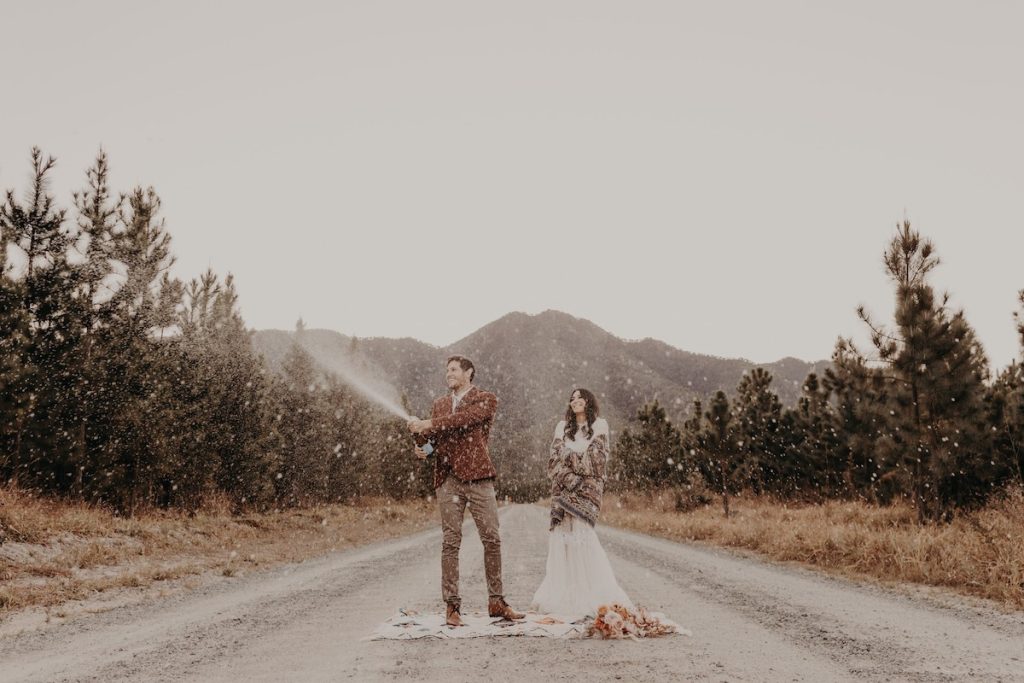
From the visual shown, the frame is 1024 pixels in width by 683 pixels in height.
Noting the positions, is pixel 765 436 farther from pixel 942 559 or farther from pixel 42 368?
pixel 42 368

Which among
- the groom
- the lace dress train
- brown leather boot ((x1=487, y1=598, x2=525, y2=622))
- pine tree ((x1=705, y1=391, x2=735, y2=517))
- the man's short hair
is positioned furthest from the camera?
pine tree ((x1=705, y1=391, x2=735, y2=517))

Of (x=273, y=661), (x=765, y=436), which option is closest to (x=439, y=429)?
(x=273, y=661)

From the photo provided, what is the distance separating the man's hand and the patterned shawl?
2026 mm

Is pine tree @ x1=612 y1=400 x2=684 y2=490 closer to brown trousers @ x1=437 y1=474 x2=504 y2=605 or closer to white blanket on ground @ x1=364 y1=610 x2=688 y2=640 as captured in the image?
white blanket on ground @ x1=364 y1=610 x2=688 y2=640

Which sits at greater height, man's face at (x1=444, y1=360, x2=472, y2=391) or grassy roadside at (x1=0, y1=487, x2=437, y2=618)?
man's face at (x1=444, y1=360, x2=472, y2=391)

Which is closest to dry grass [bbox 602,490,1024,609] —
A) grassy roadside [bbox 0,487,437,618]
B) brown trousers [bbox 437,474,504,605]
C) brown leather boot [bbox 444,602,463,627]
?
brown trousers [bbox 437,474,504,605]

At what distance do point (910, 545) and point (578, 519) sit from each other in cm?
724

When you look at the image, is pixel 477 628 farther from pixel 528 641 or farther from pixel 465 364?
pixel 465 364

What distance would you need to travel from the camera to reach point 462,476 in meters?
6.39

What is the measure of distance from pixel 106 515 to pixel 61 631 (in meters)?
10.5

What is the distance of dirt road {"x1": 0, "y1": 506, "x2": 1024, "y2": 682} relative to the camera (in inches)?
185

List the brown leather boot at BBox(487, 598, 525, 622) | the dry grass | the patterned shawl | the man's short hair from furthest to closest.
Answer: the dry grass → the patterned shawl → the man's short hair → the brown leather boot at BBox(487, 598, 525, 622)

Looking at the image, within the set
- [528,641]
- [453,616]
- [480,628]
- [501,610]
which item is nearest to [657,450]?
[501,610]

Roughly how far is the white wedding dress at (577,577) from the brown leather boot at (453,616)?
1273 millimetres
